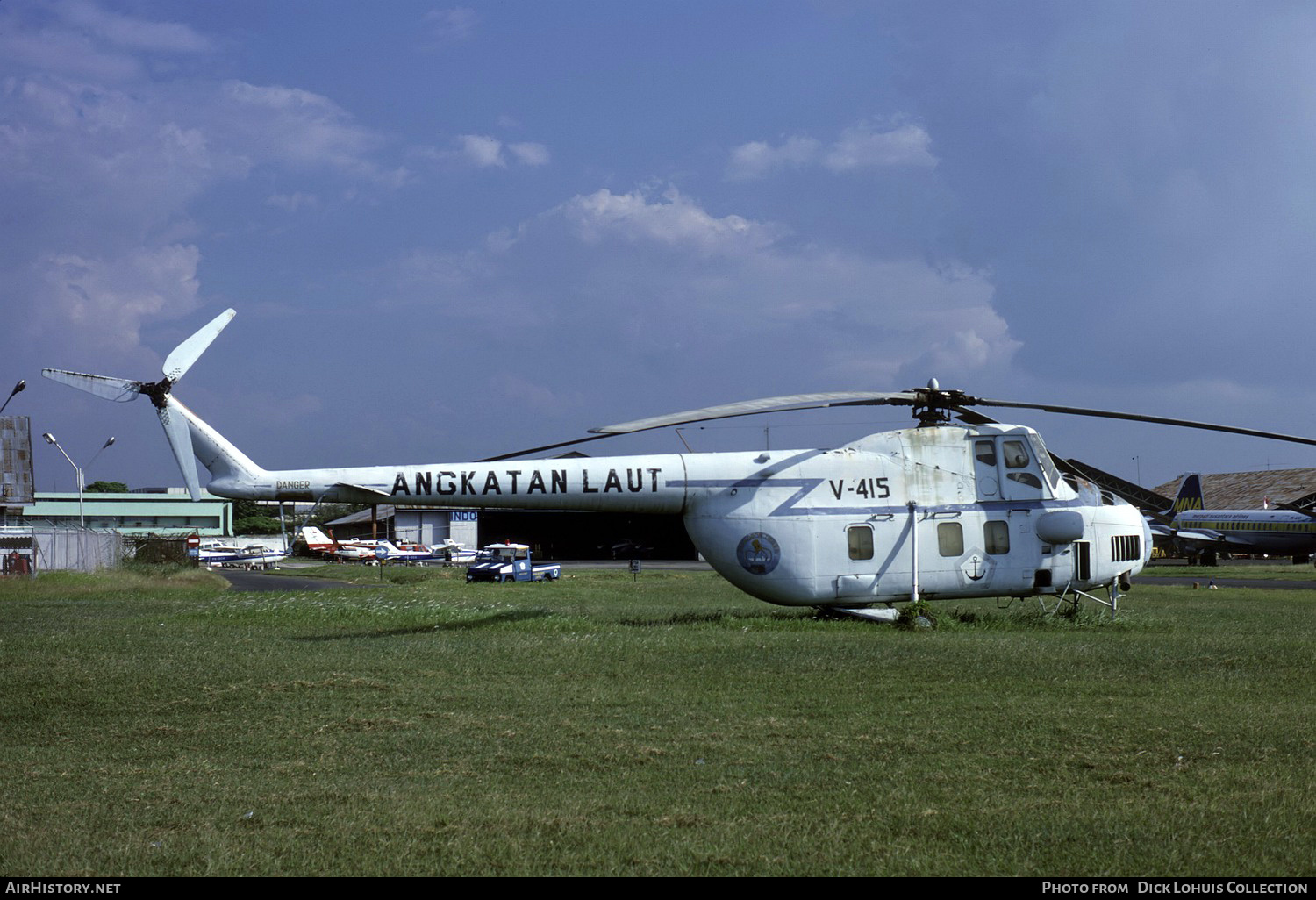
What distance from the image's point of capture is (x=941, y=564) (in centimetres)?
1856

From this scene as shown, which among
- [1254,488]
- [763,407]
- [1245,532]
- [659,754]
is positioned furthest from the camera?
[1254,488]

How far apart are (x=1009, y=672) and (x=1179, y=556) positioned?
6984cm

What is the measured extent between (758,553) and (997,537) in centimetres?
425

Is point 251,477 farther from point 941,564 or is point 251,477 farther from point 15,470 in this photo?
point 15,470

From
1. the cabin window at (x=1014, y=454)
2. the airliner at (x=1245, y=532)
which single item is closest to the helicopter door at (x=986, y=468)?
the cabin window at (x=1014, y=454)

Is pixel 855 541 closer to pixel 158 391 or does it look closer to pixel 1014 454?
pixel 1014 454

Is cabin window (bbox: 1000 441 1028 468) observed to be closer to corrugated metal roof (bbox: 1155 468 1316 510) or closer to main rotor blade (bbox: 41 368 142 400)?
main rotor blade (bbox: 41 368 142 400)

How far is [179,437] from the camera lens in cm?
1745

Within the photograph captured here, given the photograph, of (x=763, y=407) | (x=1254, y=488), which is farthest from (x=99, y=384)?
(x=1254, y=488)

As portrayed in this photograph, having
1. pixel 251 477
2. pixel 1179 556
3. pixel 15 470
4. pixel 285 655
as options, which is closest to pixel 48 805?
pixel 285 655

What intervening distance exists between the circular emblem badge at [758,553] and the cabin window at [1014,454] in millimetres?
4398

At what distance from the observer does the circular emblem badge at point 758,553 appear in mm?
18281

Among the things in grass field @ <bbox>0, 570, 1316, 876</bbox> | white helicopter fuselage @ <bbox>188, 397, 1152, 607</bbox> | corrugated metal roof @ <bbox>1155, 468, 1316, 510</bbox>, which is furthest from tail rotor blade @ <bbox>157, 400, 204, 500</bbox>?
corrugated metal roof @ <bbox>1155, 468, 1316, 510</bbox>

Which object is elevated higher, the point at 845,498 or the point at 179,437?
the point at 179,437
